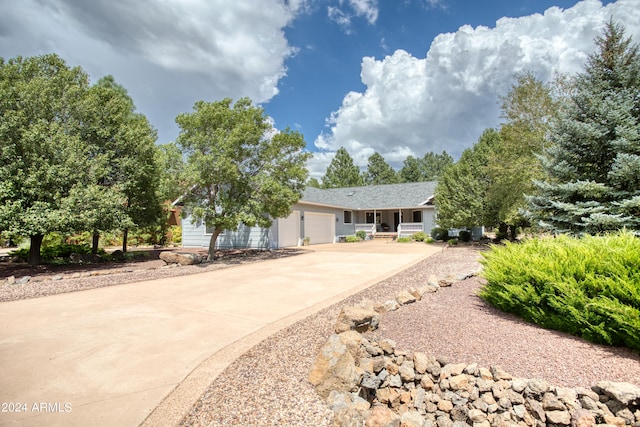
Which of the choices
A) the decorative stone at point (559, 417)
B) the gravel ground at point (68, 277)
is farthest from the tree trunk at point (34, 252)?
the decorative stone at point (559, 417)

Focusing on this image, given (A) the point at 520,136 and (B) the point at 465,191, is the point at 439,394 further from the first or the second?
(B) the point at 465,191

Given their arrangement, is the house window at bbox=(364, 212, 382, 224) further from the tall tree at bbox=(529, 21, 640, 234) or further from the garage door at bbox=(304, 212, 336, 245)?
the tall tree at bbox=(529, 21, 640, 234)

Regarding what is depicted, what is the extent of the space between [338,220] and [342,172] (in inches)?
1016

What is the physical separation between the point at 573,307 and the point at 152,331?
217 inches

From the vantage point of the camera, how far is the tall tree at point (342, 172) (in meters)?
49.2

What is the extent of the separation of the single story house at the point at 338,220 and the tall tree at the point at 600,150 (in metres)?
13.1

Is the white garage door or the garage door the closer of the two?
the white garage door

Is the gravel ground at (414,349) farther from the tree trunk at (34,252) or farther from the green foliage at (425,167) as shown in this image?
the green foliage at (425,167)

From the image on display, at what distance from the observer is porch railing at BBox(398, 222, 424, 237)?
79.5 ft

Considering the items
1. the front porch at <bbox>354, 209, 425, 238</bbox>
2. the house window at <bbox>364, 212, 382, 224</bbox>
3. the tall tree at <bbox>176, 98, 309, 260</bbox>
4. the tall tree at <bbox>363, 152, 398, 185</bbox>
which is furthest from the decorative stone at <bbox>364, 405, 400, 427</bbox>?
the tall tree at <bbox>363, 152, 398, 185</bbox>

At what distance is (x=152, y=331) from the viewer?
→ 4.79m

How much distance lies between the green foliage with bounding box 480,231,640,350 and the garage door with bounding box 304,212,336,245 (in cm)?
1668

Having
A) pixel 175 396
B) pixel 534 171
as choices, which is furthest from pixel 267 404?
pixel 534 171

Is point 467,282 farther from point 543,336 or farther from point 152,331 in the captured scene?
point 152,331
